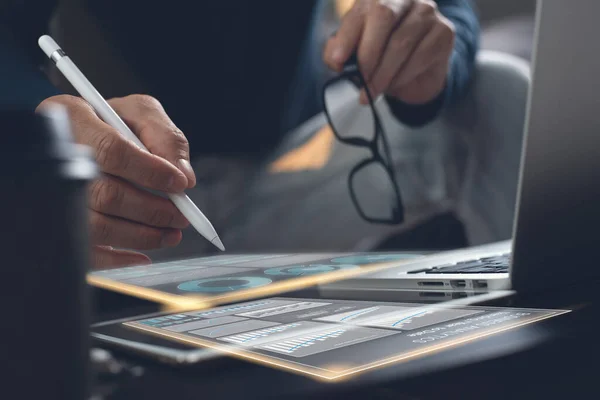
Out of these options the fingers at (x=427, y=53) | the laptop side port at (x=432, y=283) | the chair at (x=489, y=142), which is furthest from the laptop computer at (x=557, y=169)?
the chair at (x=489, y=142)

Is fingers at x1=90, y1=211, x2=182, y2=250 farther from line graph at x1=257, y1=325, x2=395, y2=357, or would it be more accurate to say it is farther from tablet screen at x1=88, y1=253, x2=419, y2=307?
line graph at x1=257, y1=325, x2=395, y2=357

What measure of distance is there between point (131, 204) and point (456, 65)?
28.7 inches

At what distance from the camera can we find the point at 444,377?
10.2 inches

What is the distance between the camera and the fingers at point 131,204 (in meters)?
0.47

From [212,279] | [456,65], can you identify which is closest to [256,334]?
[212,279]

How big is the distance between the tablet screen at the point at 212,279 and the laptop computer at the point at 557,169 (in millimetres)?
114

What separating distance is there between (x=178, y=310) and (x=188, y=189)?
11 centimetres

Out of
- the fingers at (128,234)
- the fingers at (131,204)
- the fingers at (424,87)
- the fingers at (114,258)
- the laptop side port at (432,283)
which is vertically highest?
the fingers at (424,87)

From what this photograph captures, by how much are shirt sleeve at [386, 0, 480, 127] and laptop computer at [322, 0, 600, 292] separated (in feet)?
1.63

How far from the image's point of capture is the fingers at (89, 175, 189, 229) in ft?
1.56

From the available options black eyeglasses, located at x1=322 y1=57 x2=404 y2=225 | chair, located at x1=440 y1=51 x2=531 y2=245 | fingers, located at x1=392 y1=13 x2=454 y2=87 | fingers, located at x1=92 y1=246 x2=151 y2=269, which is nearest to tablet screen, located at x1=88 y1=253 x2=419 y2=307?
fingers, located at x1=92 y1=246 x2=151 y2=269

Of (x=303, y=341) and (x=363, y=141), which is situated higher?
(x=363, y=141)

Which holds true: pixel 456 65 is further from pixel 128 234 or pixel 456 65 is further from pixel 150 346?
pixel 150 346

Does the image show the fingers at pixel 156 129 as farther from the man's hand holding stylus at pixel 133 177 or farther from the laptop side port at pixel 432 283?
the laptop side port at pixel 432 283
